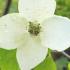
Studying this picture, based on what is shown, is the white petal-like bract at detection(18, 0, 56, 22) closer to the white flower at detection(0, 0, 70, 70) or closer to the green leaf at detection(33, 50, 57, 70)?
the white flower at detection(0, 0, 70, 70)

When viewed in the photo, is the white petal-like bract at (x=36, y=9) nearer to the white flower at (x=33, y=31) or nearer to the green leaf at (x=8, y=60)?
the white flower at (x=33, y=31)

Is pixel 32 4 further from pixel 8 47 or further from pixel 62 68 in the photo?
pixel 62 68

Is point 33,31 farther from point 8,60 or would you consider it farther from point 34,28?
point 8,60

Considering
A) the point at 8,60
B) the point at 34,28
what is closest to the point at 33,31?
the point at 34,28

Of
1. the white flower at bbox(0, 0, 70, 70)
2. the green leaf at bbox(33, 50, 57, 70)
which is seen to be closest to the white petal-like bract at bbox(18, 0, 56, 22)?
the white flower at bbox(0, 0, 70, 70)

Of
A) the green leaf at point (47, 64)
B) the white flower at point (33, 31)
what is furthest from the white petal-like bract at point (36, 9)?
the green leaf at point (47, 64)

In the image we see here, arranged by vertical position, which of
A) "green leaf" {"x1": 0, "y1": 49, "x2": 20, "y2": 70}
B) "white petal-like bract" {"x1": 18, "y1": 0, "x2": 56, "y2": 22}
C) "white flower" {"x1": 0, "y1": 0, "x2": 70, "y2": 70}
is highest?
"white petal-like bract" {"x1": 18, "y1": 0, "x2": 56, "y2": 22}

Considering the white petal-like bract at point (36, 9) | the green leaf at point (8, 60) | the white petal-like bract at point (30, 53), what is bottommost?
the green leaf at point (8, 60)
